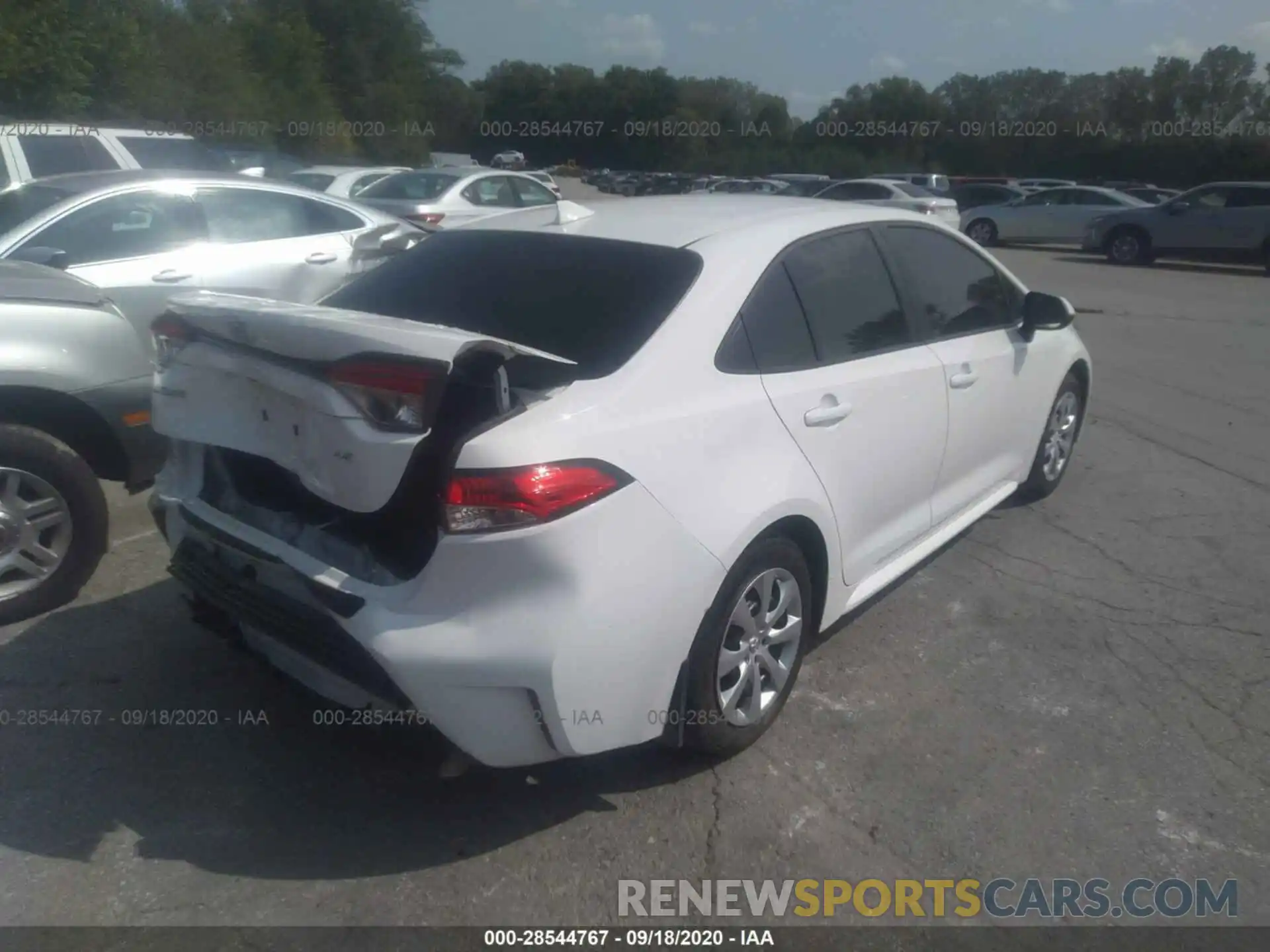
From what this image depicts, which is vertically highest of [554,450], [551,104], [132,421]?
[554,450]

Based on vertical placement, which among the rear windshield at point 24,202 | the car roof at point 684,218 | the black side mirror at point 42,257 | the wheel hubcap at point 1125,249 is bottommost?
the wheel hubcap at point 1125,249

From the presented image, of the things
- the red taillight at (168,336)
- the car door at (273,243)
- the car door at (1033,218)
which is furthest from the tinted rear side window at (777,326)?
the car door at (1033,218)

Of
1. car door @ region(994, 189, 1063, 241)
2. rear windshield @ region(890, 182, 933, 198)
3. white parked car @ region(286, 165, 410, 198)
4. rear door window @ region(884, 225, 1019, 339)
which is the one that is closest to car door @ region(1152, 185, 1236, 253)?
car door @ region(994, 189, 1063, 241)

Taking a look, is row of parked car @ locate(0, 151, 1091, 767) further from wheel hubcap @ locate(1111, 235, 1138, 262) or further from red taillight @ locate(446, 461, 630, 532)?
wheel hubcap @ locate(1111, 235, 1138, 262)

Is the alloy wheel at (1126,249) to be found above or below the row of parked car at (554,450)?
below

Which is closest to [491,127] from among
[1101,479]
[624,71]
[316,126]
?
[624,71]

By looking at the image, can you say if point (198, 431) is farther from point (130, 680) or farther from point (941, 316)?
point (941, 316)

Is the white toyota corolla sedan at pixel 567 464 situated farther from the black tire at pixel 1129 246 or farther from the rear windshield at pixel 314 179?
the black tire at pixel 1129 246

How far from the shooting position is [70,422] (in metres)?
4.34

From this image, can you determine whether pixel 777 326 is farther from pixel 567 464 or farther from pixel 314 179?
pixel 314 179

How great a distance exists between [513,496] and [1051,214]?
24752mm

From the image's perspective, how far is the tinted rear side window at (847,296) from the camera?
12.1ft

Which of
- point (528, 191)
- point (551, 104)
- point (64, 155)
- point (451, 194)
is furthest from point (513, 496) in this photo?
point (551, 104)

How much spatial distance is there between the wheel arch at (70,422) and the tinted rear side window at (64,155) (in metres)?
5.30
